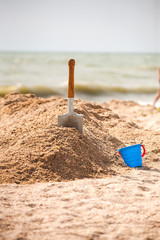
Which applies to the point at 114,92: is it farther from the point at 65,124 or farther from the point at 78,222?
the point at 78,222

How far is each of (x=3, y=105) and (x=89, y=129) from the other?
7.04 feet

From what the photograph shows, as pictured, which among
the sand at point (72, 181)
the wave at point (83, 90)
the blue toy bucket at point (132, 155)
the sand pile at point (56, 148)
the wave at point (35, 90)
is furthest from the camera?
the wave at point (83, 90)

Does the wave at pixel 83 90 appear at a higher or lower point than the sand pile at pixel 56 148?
higher

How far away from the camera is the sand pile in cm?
288

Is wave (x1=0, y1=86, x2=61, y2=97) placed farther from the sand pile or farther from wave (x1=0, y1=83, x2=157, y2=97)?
the sand pile

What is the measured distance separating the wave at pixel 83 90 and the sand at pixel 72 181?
6140 mm

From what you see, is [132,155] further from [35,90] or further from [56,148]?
[35,90]

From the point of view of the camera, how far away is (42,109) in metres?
4.13

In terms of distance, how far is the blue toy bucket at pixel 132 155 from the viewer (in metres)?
3.19

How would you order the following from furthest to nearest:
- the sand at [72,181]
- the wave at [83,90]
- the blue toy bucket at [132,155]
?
the wave at [83,90], the blue toy bucket at [132,155], the sand at [72,181]

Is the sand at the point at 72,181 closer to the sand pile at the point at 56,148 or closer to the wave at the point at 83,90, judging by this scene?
the sand pile at the point at 56,148

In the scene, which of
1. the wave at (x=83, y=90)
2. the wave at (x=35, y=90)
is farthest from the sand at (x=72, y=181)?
the wave at (x=83, y=90)

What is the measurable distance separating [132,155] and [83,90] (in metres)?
8.22

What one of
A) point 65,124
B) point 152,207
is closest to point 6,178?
point 65,124
